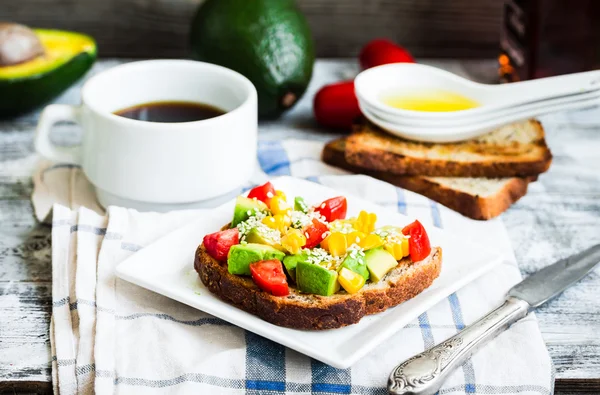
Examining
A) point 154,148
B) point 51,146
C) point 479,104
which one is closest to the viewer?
point 154,148

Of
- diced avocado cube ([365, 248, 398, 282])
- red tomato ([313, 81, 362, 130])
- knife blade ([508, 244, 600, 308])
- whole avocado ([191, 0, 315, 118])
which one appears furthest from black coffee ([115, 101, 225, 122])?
knife blade ([508, 244, 600, 308])

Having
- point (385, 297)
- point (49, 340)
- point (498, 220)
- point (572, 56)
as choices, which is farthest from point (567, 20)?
point (49, 340)

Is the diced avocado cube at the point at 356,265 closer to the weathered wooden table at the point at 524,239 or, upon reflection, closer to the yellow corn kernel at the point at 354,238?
the yellow corn kernel at the point at 354,238

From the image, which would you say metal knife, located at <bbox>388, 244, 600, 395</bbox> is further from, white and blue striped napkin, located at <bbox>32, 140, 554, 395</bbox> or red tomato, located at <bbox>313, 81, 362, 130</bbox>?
red tomato, located at <bbox>313, 81, 362, 130</bbox>

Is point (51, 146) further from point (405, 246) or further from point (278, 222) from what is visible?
point (405, 246)

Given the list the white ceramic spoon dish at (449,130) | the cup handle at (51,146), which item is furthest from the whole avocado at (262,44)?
the cup handle at (51,146)

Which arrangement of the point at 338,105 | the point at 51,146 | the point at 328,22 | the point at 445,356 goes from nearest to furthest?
1. the point at 445,356
2. the point at 51,146
3. the point at 338,105
4. the point at 328,22

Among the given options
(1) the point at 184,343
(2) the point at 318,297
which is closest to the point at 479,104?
(2) the point at 318,297

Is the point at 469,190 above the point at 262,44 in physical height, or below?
below
